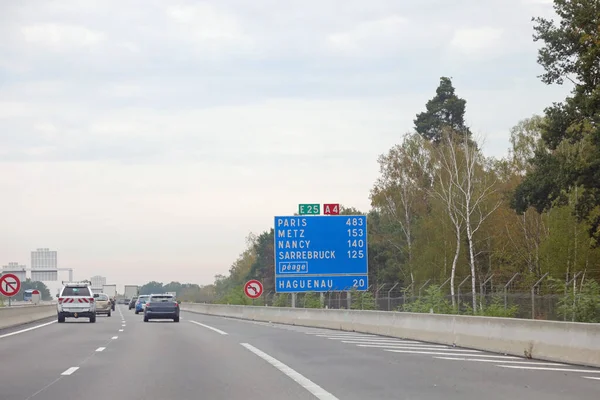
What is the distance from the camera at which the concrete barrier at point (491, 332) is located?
18859 mm

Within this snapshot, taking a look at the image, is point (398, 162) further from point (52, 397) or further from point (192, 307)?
point (52, 397)

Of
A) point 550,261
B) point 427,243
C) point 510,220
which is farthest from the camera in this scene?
point 427,243

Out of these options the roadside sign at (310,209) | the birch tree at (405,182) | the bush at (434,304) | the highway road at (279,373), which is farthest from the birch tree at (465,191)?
the highway road at (279,373)

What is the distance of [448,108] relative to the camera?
102m

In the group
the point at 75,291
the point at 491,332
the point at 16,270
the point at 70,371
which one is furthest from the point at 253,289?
the point at 16,270

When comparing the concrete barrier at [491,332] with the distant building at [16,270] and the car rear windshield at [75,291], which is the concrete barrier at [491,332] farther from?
the distant building at [16,270]

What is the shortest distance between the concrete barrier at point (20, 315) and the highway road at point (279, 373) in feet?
56.9

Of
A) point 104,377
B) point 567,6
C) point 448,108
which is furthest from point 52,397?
point 448,108

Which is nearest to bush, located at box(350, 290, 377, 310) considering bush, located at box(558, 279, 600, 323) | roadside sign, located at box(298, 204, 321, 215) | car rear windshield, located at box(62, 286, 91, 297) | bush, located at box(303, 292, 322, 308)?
roadside sign, located at box(298, 204, 321, 215)

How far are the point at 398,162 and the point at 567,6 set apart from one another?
41.4 meters

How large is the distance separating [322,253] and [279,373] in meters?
29.2

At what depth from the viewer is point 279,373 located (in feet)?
53.9

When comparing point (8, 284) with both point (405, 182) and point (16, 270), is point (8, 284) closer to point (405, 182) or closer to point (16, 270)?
point (405, 182)

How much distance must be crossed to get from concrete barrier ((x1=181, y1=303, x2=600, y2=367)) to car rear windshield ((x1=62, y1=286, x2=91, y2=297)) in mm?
14029
